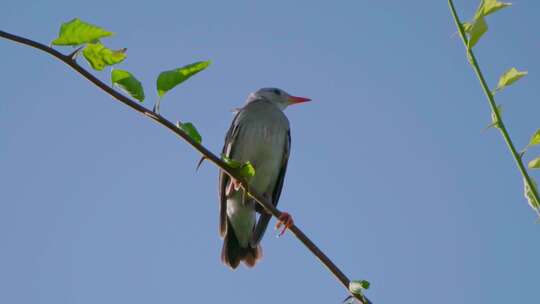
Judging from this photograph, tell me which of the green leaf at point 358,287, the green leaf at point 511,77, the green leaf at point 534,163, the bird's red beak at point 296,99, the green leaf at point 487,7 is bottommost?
the green leaf at point 358,287

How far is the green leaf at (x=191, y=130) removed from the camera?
246 centimetres

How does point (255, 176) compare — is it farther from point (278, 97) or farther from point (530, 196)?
point (530, 196)

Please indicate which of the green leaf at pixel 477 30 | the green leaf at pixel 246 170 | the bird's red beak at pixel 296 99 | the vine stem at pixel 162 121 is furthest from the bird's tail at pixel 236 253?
the green leaf at pixel 477 30

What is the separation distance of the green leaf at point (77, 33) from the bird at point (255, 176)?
4758 millimetres

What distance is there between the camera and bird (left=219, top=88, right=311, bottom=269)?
7082 mm

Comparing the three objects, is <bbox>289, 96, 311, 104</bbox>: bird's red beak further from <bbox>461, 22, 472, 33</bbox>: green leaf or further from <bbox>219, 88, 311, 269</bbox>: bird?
<bbox>461, 22, 472, 33</bbox>: green leaf

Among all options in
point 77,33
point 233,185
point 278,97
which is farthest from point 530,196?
point 278,97

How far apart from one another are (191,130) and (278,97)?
7.19m

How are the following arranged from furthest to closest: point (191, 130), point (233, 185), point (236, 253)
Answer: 1. point (236, 253)
2. point (233, 185)
3. point (191, 130)

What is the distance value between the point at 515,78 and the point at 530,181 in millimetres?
352

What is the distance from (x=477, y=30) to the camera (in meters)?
1.92

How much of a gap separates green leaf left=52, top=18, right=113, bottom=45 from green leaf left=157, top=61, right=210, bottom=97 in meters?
0.33

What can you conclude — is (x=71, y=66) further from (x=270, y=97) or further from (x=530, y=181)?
(x=270, y=97)

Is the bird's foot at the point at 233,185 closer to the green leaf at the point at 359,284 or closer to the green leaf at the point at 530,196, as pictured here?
the green leaf at the point at 359,284
